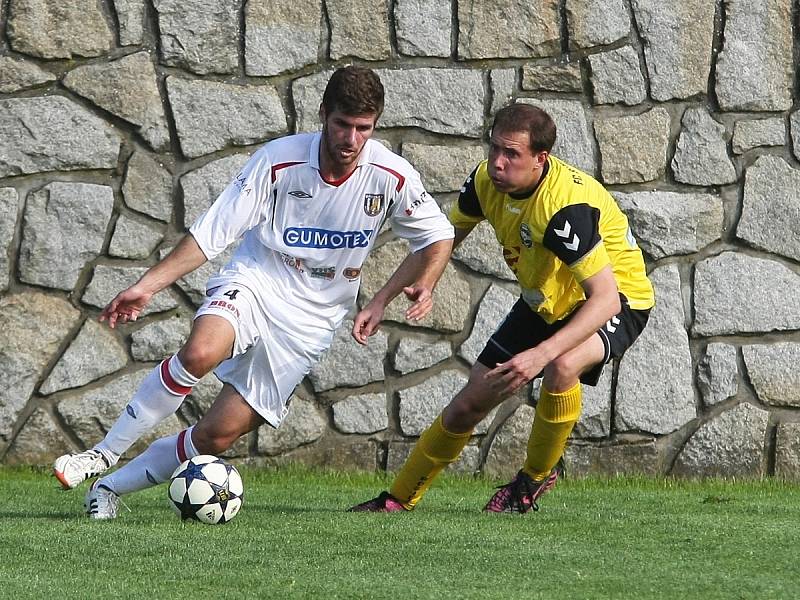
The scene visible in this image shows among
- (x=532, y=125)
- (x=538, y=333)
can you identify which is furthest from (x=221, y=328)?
A: (x=532, y=125)

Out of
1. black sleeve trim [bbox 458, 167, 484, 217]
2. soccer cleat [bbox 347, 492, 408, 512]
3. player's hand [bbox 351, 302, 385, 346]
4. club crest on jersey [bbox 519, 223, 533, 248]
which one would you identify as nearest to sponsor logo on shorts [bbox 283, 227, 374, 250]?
player's hand [bbox 351, 302, 385, 346]

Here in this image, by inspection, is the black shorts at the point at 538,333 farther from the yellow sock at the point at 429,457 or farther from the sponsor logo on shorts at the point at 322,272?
the sponsor logo on shorts at the point at 322,272

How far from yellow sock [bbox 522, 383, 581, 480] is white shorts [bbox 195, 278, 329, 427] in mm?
929

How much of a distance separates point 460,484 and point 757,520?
182 cm

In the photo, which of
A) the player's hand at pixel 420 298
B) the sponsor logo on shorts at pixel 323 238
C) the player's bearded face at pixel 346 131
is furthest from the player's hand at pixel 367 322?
the player's bearded face at pixel 346 131

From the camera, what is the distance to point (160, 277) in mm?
4430

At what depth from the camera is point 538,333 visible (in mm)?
5062

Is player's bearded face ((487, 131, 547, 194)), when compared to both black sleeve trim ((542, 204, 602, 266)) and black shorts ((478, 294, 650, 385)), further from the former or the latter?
black shorts ((478, 294, 650, 385))

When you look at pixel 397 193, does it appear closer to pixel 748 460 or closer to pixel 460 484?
pixel 460 484

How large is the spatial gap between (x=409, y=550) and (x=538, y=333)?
1.27 meters

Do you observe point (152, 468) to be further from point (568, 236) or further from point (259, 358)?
point (568, 236)

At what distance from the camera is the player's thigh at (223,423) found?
16.0 feet

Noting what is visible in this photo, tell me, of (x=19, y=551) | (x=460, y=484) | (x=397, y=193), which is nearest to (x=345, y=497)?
(x=460, y=484)

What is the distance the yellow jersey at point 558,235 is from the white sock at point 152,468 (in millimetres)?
1389
